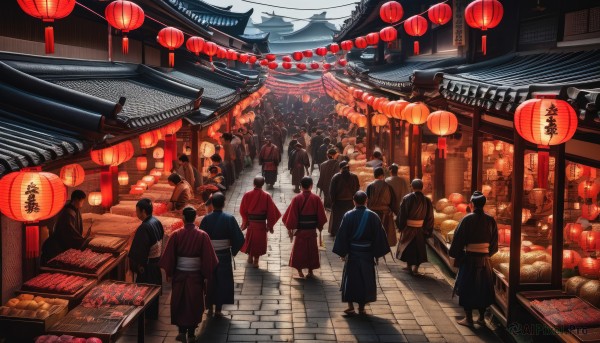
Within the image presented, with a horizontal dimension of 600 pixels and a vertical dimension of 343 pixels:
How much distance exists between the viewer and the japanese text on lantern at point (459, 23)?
16928 mm

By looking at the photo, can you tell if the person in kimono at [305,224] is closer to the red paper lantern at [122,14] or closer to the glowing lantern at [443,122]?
the glowing lantern at [443,122]

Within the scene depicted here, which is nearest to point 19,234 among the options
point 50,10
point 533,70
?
point 50,10

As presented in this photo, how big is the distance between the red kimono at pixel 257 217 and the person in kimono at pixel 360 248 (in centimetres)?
304

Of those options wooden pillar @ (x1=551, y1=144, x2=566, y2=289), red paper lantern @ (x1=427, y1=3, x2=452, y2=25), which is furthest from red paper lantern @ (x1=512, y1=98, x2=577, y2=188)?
red paper lantern @ (x1=427, y1=3, x2=452, y2=25)

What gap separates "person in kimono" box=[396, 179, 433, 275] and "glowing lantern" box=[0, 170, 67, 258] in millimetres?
7705

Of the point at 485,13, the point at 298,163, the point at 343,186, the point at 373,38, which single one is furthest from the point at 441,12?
the point at 298,163

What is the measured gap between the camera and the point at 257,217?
13719 mm

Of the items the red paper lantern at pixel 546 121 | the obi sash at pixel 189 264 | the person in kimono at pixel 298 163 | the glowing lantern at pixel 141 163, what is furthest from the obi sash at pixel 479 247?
the person in kimono at pixel 298 163

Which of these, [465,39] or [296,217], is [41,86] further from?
[465,39]

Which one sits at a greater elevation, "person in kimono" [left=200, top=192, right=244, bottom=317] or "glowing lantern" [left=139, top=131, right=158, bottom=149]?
"glowing lantern" [left=139, top=131, right=158, bottom=149]

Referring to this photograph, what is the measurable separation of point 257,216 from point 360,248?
351 centimetres

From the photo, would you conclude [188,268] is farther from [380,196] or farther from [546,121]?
[380,196]

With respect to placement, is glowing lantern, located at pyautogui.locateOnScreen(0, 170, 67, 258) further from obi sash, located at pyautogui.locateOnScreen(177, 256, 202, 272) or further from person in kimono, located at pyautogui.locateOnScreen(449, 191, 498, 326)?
person in kimono, located at pyautogui.locateOnScreen(449, 191, 498, 326)

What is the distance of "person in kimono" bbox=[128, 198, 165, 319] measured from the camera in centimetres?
1014
